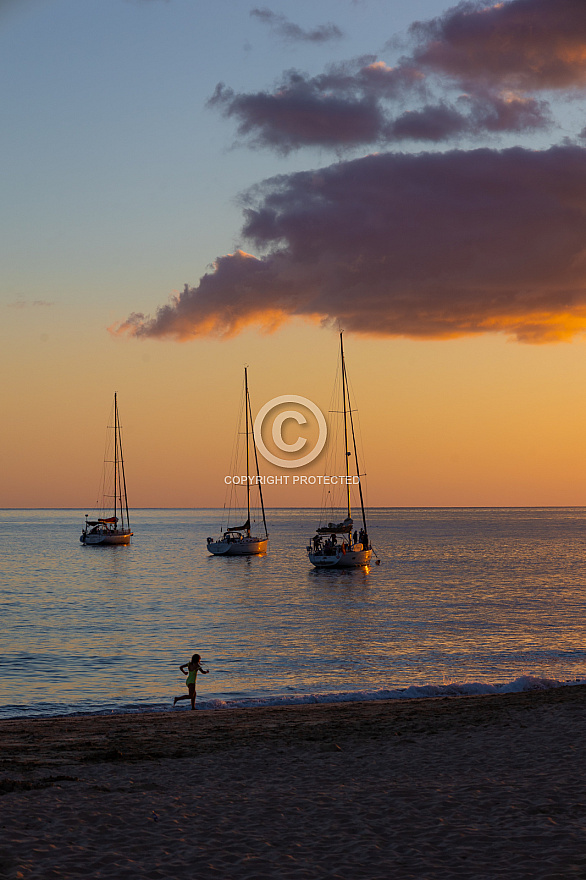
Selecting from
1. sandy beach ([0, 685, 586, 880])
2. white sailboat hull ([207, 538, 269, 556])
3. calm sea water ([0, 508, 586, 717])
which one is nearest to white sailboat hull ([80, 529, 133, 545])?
white sailboat hull ([207, 538, 269, 556])

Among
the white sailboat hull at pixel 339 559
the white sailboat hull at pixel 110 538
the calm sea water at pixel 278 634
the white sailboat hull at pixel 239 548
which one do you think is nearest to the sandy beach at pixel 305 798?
the calm sea water at pixel 278 634

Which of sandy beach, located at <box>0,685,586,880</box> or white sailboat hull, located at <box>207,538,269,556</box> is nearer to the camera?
sandy beach, located at <box>0,685,586,880</box>

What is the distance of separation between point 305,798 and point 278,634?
29.2m

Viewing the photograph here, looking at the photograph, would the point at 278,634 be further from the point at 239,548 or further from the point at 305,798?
the point at 239,548

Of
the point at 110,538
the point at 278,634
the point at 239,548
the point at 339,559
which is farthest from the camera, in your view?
the point at 110,538

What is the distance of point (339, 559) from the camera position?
76500 millimetres

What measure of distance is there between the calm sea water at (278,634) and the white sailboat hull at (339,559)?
54.2 inches

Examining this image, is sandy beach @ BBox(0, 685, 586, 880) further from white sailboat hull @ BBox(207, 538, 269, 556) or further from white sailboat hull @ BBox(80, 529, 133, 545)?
white sailboat hull @ BBox(80, 529, 133, 545)

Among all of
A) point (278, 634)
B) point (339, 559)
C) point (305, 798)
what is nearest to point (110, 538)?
point (339, 559)

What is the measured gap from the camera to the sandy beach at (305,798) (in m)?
9.51

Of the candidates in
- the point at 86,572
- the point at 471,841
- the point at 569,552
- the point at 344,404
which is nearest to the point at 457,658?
the point at 471,841

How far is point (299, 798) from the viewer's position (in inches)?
488

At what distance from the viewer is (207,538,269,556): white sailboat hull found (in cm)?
10062

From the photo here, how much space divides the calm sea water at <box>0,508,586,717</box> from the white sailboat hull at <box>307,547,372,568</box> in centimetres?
138
